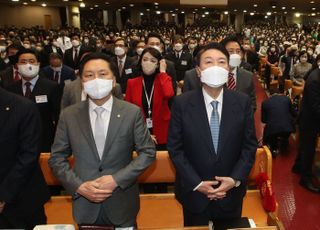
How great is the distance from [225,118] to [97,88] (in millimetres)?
808

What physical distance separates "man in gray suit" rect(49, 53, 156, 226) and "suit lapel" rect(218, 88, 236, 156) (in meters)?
0.44

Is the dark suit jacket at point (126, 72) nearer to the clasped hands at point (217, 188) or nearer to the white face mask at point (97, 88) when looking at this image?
the white face mask at point (97, 88)

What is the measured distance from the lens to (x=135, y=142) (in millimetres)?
2230

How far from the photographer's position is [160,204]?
127 inches

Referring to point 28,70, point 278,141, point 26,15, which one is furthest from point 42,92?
point 26,15

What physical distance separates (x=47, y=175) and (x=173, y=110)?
1.45 meters

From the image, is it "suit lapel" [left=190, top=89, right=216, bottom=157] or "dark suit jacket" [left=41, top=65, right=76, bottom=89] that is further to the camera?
"dark suit jacket" [left=41, top=65, right=76, bottom=89]

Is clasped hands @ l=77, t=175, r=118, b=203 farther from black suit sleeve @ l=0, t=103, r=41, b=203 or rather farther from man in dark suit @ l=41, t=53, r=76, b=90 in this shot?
man in dark suit @ l=41, t=53, r=76, b=90

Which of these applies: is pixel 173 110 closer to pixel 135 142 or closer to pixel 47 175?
pixel 135 142

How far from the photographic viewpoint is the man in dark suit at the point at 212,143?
2.23m

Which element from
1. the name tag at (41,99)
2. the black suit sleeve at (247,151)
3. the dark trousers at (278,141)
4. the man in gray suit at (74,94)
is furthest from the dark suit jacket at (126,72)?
the black suit sleeve at (247,151)

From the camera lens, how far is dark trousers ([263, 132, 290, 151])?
17.3 feet

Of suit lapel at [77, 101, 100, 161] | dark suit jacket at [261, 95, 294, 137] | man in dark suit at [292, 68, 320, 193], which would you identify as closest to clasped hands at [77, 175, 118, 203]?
suit lapel at [77, 101, 100, 161]

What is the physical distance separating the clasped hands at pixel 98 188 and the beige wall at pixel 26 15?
22.6 meters
